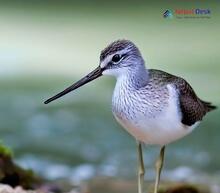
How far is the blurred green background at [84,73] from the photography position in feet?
10.1

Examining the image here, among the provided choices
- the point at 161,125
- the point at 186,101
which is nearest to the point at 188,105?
the point at 186,101

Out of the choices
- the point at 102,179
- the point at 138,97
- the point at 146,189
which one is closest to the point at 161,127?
the point at 138,97

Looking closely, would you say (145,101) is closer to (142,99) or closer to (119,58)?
(142,99)

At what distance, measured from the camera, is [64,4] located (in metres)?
3.11

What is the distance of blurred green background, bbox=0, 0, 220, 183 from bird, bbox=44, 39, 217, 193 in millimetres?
707

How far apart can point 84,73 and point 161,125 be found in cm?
91

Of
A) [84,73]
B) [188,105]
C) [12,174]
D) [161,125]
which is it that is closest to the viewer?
[161,125]

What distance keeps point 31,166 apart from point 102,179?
340 millimetres

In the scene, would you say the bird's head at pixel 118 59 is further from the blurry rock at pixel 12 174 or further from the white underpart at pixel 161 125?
the blurry rock at pixel 12 174

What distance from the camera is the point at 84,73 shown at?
10.3 ft

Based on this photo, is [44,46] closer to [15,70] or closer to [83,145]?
[15,70]

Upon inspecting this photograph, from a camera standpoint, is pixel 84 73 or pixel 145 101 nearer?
pixel 145 101

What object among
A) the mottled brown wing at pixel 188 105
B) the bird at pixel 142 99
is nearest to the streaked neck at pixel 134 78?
the bird at pixel 142 99

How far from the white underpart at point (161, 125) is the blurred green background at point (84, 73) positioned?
79cm
